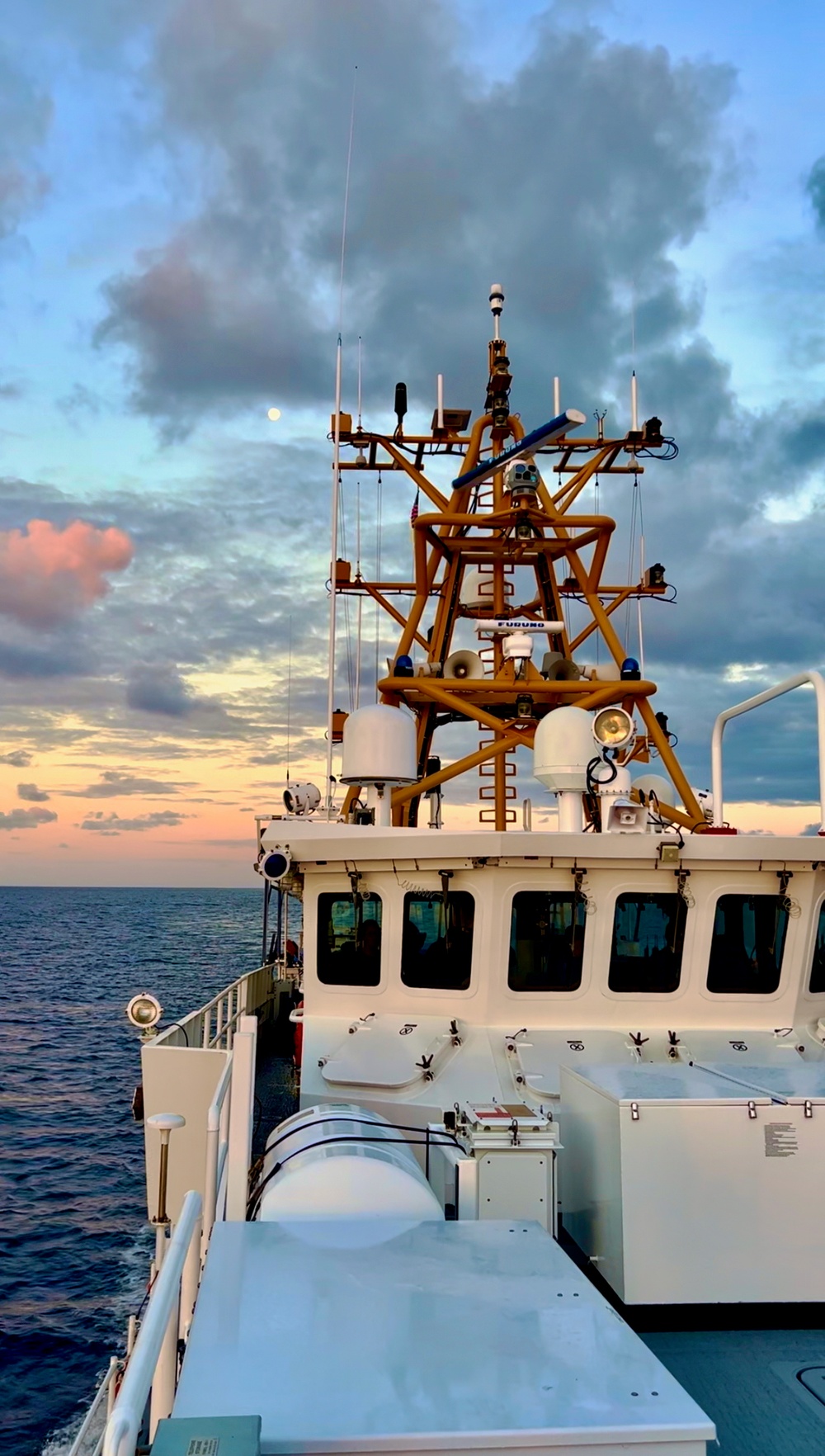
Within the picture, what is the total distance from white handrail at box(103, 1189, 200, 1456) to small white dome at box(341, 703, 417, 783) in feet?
22.4

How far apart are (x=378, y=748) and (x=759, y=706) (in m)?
3.73

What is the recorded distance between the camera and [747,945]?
31.4 feet

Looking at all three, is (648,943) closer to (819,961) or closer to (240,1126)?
(819,961)

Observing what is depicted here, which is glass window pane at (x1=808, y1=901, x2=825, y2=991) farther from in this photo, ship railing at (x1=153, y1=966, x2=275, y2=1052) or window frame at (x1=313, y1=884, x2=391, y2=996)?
ship railing at (x1=153, y1=966, x2=275, y2=1052)

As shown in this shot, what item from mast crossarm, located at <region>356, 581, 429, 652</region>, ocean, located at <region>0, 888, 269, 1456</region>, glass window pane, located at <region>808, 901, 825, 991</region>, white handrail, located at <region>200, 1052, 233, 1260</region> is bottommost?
ocean, located at <region>0, 888, 269, 1456</region>

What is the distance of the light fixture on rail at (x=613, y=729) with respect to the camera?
9648 mm

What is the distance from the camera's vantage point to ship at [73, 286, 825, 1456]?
3.29 meters

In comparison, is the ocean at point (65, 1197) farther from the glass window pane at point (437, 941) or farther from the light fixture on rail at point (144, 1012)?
the glass window pane at point (437, 941)

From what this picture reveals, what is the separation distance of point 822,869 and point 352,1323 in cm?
702

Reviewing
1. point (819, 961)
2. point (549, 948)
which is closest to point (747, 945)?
point (819, 961)

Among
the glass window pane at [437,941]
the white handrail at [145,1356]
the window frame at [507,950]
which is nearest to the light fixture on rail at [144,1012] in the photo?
the glass window pane at [437,941]

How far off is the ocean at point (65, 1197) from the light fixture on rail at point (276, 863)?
20.9ft

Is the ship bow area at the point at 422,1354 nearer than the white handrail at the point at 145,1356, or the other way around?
the white handrail at the point at 145,1356

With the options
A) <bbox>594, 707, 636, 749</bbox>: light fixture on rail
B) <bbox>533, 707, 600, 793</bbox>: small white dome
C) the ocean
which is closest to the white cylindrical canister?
<bbox>594, 707, 636, 749</bbox>: light fixture on rail
